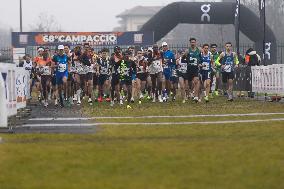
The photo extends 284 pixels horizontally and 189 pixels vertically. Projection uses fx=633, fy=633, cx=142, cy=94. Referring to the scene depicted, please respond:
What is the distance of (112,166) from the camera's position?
7832 millimetres

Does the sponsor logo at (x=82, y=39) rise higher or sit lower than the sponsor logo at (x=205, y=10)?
lower

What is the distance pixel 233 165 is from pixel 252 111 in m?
9.38

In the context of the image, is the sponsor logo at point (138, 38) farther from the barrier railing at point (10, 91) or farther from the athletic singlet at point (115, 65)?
the barrier railing at point (10, 91)

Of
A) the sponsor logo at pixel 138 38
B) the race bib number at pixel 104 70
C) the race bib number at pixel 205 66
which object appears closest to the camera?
the race bib number at pixel 205 66

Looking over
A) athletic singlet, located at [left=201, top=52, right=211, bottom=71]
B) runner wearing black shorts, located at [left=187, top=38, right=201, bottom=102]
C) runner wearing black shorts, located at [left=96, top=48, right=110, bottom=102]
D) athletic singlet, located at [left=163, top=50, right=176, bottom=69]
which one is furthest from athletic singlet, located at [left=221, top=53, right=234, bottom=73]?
runner wearing black shorts, located at [left=96, top=48, right=110, bottom=102]

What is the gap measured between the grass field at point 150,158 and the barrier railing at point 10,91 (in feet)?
6.00

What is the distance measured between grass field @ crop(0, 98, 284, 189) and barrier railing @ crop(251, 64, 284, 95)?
9.00m

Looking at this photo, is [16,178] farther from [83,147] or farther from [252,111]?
[252,111]

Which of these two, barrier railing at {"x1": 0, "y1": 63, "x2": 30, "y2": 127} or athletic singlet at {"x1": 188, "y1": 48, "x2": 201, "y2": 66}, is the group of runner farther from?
barrier railing at {"x1": 0, "y1": 63, "x2": 30, "y2": 127}

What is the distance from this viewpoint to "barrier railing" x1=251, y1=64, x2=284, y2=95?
70.6 ft

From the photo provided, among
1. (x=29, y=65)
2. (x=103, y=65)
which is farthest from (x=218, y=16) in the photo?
(x=103, y=65)

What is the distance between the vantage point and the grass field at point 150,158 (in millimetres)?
6789

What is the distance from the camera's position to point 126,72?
21.0 m

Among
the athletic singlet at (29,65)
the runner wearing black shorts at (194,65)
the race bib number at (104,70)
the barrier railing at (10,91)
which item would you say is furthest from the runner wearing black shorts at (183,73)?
the athletic singlet at (29,65)
